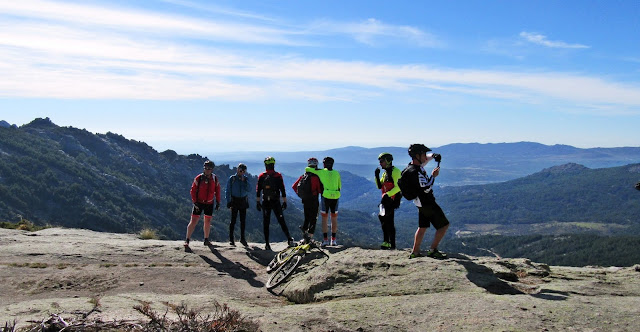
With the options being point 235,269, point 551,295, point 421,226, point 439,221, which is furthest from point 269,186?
point 551,295

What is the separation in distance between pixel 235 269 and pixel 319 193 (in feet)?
11.5

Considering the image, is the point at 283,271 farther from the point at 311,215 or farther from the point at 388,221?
the point at 388,221

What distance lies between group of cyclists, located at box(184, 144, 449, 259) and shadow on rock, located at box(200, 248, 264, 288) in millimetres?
1662

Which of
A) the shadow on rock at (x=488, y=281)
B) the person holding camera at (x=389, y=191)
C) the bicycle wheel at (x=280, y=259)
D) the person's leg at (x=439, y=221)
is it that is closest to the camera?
the shadow on rock at (x=488, y=281)

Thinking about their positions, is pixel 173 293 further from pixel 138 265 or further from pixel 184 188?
pixel 184 188

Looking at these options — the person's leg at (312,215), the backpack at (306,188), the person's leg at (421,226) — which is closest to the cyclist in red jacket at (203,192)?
the backpack at (306,188)

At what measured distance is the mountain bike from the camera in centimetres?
1084

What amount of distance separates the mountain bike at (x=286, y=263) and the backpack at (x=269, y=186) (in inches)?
88.1

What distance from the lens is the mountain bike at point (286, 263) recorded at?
10.8m

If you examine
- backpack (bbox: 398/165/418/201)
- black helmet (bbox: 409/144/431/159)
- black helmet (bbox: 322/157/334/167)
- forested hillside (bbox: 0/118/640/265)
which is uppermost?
black helmet (bbox: 409/144/431/159)

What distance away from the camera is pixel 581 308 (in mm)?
7383

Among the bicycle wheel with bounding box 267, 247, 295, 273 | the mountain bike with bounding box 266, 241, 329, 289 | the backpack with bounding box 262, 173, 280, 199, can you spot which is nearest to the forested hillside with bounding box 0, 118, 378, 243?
the backpack with bounding box 262, 173, 280, 199

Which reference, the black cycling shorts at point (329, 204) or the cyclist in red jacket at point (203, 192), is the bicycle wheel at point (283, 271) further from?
the cyclist in red jacket at point (203, 192)

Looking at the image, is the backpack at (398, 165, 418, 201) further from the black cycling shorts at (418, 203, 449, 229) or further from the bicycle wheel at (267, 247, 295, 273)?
the bicycle wheel at (267, 247, 295, 273)
